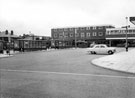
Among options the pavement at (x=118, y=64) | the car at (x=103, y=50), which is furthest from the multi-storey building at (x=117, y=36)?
the pavement at (x=118, y=64)

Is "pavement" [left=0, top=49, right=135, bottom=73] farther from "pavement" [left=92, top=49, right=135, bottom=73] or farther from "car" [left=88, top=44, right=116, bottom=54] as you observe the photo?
"car" [left=88, top=44, right=116, bottom=54]

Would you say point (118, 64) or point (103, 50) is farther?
point (103, 50)

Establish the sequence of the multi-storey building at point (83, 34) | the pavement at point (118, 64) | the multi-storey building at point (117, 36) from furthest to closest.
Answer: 1. the multi-storey building at point (83, 34)
2. the multi-storey building at point (117, 36)
3. the pavement at point (118, 64)

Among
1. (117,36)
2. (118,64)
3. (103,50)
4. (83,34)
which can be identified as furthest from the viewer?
(83,34)

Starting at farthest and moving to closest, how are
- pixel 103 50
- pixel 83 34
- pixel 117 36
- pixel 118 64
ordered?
1. pixel 83 34
2. pixel 117 36
3. pixel 103 50
4. pixel 118 64

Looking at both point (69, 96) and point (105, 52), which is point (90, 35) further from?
point (69, 96)

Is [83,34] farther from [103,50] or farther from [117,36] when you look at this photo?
[103,50]

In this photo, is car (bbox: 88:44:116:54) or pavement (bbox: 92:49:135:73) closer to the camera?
pavement (bbox: 92:49:135:73)

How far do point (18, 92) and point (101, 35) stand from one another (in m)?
82.6

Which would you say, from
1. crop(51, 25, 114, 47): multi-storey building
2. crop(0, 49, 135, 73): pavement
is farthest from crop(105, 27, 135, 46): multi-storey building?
crop(0, 49, 135, 73): pavement

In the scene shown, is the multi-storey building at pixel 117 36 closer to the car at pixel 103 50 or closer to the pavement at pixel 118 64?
the car at pixel 103 50

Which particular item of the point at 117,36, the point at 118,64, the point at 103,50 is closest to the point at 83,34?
the point at 117,36

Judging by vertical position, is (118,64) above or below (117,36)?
below

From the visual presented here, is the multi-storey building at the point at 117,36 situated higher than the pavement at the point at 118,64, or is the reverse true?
the multi-storey building at the point at 117,36
